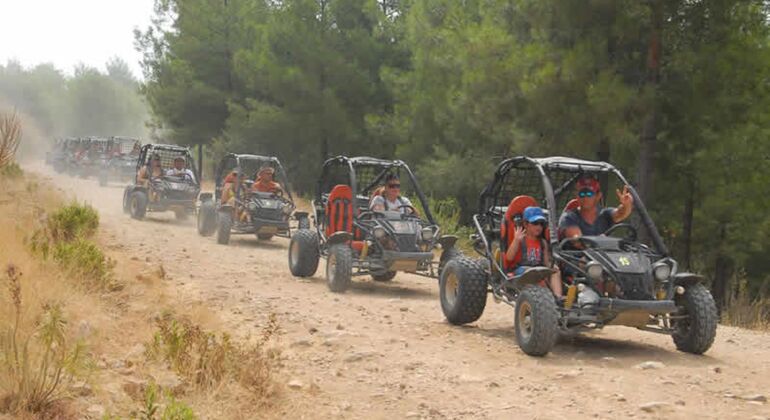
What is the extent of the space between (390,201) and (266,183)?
20.3ft

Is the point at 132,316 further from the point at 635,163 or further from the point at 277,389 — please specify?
the point at 635,163

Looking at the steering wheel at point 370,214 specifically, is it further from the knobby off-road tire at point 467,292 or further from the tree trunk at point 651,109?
the tree trunk at point 651,109

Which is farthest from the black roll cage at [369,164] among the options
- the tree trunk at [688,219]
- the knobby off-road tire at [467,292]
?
the tree trunk at [688,219]

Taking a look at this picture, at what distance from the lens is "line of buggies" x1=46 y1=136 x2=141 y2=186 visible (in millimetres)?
35656

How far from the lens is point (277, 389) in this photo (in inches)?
233

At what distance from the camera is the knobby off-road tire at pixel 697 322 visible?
751 centimetres

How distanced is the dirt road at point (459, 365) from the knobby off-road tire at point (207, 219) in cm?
693

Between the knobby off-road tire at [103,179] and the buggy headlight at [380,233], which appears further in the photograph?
the knobby off-road tire at [103,179]

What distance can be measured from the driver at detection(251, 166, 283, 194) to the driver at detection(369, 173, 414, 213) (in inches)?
232

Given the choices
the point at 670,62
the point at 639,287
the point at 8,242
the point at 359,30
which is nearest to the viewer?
the point at 639,287

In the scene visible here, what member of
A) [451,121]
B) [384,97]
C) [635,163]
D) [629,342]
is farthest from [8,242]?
[384,97]

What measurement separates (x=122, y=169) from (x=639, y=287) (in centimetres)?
3174

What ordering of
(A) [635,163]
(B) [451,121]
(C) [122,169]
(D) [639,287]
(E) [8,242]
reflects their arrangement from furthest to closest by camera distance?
(C) [122,169] < (B) [451,121] < (A) [635,163] < (E) [8,242] < (D) [639,287]

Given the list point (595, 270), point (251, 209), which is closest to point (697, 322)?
point (595, 270)
